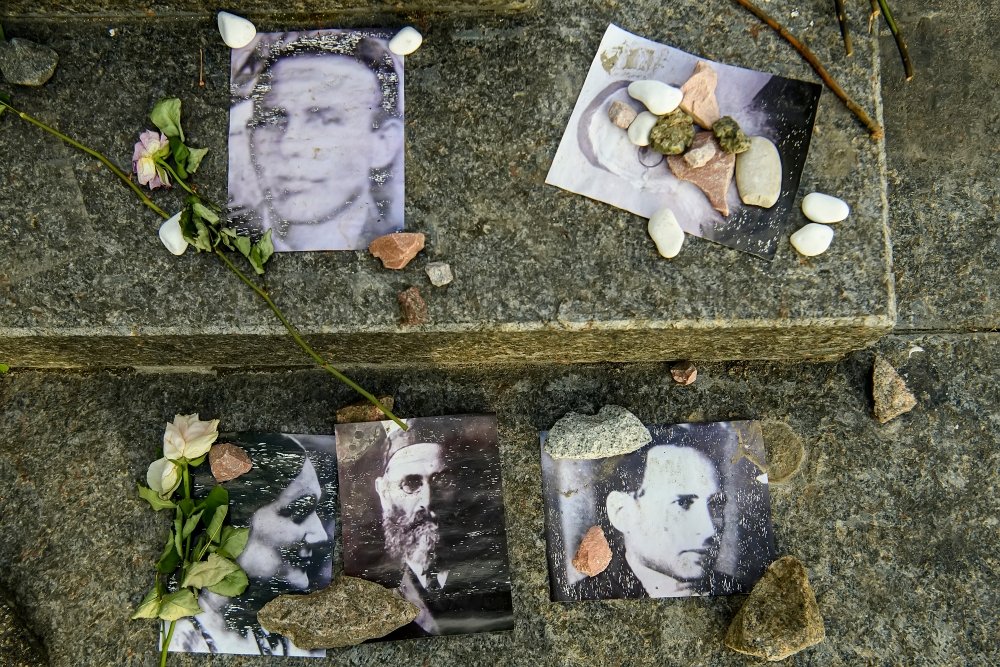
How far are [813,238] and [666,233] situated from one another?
0.22 m

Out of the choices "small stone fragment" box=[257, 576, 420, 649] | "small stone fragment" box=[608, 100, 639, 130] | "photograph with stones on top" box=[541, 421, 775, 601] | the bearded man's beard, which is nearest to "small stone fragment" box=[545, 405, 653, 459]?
"photograph with stones on top" box=[541, 421, 775, 601]

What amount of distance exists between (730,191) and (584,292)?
0.92 ft

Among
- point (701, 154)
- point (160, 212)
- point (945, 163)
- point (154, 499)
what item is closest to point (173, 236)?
point (160, 212)

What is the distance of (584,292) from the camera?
3.41ft

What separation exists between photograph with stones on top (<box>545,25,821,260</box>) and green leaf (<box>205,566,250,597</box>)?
0.83 meters

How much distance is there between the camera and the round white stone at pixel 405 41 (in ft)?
3.50

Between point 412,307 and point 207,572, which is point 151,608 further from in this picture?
point 412,307

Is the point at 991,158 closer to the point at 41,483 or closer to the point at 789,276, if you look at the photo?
the point at 789,276

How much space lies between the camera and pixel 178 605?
1.12m

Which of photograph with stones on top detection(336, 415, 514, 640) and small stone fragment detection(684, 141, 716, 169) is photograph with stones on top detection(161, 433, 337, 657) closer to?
photograph with stones on top detection(336, 415, 514, 640)

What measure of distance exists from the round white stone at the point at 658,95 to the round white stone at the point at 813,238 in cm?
28

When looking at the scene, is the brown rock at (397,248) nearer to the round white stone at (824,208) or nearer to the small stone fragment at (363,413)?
the small stone fragment at (363,413)

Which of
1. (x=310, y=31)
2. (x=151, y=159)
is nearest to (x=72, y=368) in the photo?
(x=151, y=159)

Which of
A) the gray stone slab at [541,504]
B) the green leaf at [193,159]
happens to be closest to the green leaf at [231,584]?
the gray stone slab at [541,504]
